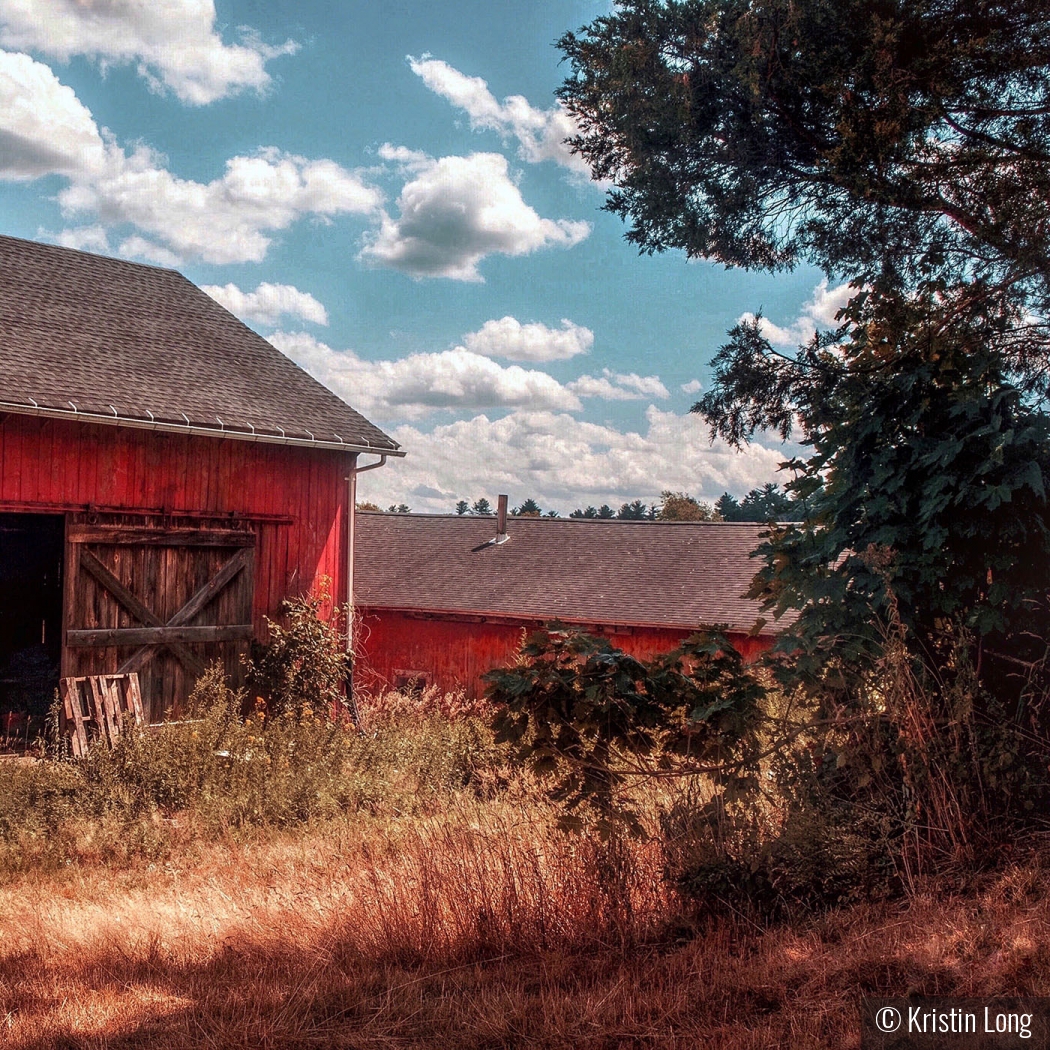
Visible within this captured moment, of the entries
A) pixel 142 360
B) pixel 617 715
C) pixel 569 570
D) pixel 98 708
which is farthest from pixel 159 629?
pixel 569 570

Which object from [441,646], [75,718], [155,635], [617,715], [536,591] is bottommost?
[75,718]

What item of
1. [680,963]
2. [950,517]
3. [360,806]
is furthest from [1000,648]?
[360,806]

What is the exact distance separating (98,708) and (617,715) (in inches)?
266

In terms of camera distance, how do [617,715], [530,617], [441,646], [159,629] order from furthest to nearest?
[441,646]
[530,617]
[159,629]
[617,715]

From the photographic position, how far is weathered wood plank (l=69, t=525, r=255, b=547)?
10.2 meters

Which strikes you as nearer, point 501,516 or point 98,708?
point 98,708

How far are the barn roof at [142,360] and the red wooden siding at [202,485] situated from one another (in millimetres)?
377

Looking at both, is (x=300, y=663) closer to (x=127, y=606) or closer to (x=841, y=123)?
(x=127, y=606)

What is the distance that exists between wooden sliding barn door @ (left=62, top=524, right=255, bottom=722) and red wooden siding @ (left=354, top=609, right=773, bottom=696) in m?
7.68

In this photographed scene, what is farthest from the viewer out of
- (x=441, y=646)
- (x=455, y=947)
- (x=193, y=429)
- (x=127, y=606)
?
(x=441, y=646)

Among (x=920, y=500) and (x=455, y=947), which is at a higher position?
→ (x=920, y=500)

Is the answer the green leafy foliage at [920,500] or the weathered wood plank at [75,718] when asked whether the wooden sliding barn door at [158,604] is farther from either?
the green leafy foliage at [920,500]

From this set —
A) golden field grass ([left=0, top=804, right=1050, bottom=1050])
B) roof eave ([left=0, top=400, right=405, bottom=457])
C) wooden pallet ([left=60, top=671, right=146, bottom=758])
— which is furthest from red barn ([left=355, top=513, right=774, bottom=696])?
golden field grass ([left=0, top=804, right=1050, bottom=1050])

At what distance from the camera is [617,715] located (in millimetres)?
4871
